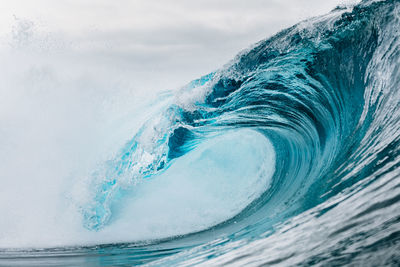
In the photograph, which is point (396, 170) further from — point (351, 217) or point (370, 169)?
point (351, 217)

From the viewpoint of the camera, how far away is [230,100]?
488 cm

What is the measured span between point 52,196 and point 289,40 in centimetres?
371

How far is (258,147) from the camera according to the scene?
5.22 m

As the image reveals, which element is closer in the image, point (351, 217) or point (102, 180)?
point (351, 217)

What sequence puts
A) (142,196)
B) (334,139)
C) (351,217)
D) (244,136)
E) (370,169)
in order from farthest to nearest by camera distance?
(244,136), (142,196), (334,139), (370,169), (351,217)

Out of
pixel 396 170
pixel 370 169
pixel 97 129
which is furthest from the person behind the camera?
pixel 97 129

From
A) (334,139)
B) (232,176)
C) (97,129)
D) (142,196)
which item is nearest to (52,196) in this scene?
(142,196)

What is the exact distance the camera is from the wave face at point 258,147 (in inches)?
126

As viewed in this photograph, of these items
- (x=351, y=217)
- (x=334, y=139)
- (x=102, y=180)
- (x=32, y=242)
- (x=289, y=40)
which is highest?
(x=289, y=40)

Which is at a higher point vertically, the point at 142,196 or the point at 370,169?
the point at 142,196

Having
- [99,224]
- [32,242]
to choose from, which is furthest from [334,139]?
[32,242]

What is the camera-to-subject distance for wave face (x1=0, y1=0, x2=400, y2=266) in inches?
126

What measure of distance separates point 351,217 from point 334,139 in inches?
87.4

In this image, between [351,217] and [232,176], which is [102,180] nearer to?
[232,176]
